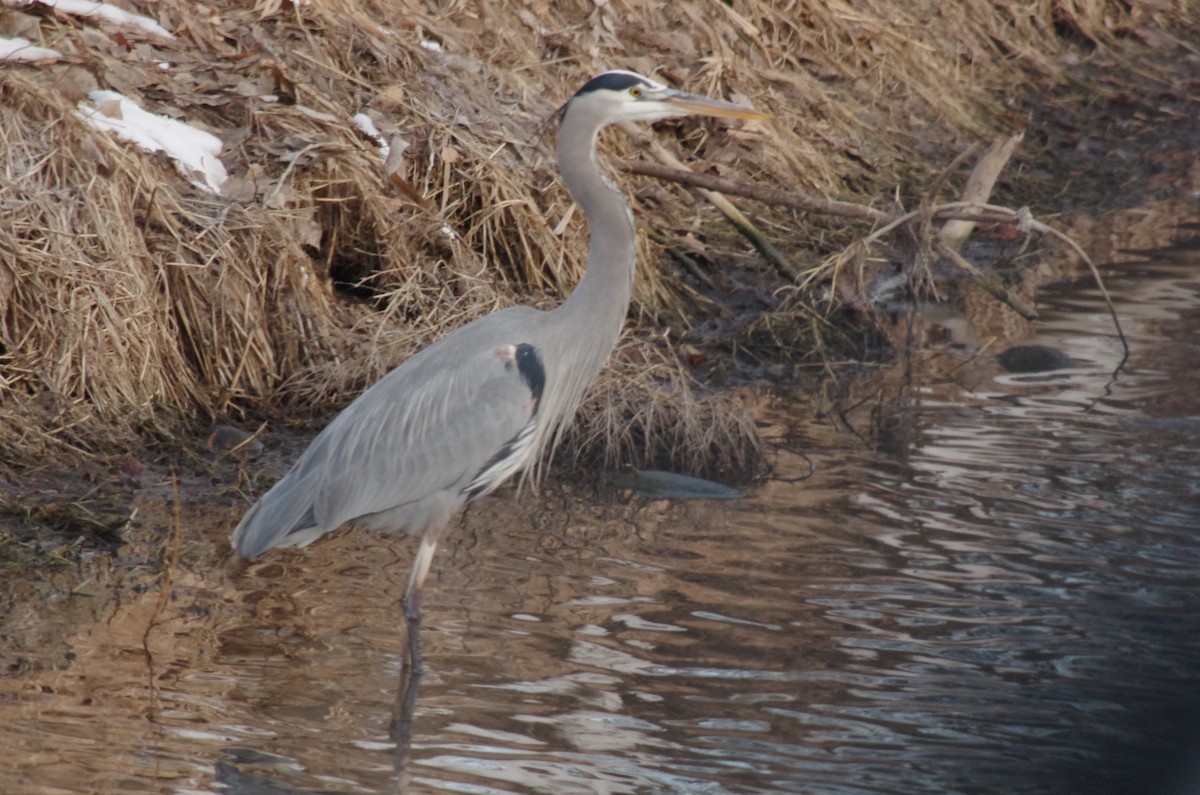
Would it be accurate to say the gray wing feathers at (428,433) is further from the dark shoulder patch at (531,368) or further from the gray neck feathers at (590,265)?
the gray neck feathers at (590,265)

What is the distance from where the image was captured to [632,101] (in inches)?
206

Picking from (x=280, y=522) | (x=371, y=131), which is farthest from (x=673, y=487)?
(x=371, y=131)

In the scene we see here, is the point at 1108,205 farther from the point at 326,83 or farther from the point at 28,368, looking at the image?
the point at 28,368

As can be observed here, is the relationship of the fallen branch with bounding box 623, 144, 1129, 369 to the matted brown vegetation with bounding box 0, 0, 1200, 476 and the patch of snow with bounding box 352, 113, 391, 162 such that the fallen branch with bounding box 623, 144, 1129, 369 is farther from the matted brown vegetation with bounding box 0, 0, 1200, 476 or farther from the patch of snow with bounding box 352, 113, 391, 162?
the patch of snow with bounding box 352, 113, 391, 162

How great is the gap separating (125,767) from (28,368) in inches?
105

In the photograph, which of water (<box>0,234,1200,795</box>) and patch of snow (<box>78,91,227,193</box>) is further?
patch of snow (<box>78,91,227,193</box>)

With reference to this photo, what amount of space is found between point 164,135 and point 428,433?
2.68 meters

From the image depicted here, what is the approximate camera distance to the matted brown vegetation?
6.07 m

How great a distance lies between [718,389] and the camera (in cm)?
777

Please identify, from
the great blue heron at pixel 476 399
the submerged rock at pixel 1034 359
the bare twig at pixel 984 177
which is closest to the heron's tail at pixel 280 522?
the great blue heron at pixel 476 399

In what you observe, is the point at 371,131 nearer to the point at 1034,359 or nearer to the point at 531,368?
the point at 531,368

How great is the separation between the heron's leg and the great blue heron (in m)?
0.02

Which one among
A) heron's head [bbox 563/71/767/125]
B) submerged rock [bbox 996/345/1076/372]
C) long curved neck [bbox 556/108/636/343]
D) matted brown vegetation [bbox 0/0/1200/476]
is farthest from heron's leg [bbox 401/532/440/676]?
submerged rock [bbox 996/345/1076/372]

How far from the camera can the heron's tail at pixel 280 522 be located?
482 centimetres
